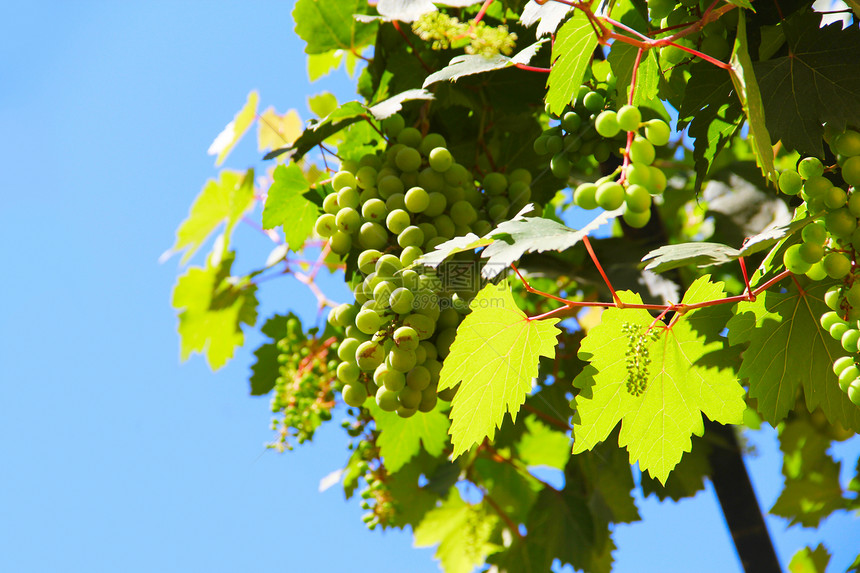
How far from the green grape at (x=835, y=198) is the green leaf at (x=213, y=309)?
133 cm

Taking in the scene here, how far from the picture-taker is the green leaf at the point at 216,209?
1638mm

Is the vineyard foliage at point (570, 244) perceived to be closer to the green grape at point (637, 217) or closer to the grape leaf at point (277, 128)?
the green grape at point (637, 217)

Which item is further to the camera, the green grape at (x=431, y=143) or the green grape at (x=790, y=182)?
the green grape at (x=431, y=143)

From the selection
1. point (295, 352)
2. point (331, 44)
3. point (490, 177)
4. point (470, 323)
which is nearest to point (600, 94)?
point (490, 177)

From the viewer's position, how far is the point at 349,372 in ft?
3.31

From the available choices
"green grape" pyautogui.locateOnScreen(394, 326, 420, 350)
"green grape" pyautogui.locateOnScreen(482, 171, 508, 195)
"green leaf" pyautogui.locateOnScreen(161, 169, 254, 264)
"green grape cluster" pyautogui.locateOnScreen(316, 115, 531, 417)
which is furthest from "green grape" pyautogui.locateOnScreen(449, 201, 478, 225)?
"green leaf" pyautogui.locateOnScreen(161, 169, 254, 264)

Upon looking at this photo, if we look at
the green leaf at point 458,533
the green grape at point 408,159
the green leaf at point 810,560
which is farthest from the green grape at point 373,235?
the green leaf at point 810,560

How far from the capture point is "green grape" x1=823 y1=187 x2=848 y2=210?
2.23ft

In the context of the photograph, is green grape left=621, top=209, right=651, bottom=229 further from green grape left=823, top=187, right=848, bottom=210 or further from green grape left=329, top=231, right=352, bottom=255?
green grape left=329, top=231, right=352, bottom=255

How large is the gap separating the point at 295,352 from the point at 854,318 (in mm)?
1062

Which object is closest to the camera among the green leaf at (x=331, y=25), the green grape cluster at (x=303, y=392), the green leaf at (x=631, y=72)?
the green leaf at (x=631, y=72)

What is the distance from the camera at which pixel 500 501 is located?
5.65 ft

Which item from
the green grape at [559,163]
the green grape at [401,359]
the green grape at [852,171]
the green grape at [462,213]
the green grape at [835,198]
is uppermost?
the green grape at [462,213]

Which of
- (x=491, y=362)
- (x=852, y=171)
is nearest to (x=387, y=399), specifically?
(x=491, y=362)
